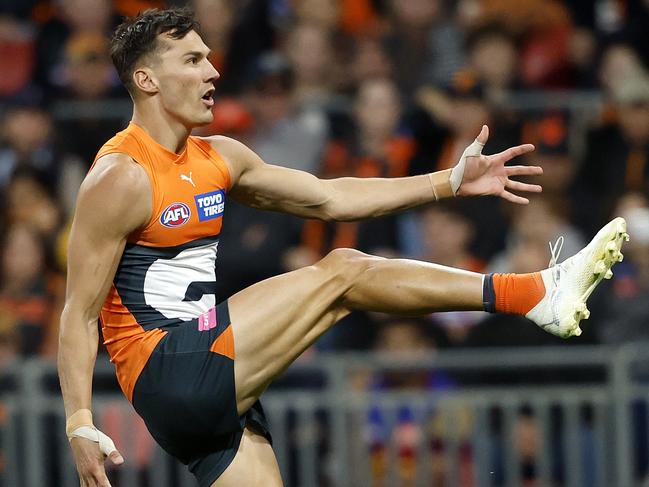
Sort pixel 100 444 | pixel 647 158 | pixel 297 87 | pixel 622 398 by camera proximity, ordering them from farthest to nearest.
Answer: pixel 297 87, pixel 647 158, pixel 622 398, pixel 100 444

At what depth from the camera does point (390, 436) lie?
826 cm

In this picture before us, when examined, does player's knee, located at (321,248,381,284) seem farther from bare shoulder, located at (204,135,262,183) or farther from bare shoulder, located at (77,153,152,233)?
bare shoulder, located at (77,153,152,233)

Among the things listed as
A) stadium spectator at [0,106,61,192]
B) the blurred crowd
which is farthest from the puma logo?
stadium spectator at [0,106,61,192]

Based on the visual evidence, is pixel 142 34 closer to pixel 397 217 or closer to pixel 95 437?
pixel 95 437

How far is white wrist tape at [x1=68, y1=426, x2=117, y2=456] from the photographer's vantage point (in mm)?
5125

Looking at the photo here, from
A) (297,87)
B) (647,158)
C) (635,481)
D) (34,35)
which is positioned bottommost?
(635,481)

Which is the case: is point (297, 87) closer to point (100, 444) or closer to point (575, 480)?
point (575, 480)

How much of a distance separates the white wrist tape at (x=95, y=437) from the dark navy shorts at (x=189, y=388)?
36cm

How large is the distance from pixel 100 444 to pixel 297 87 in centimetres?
571

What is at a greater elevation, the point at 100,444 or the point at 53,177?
the point at 53,177

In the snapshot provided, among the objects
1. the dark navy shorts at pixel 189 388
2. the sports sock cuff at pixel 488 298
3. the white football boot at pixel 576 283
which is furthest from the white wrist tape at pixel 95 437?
the white football boot at pixel 576 283

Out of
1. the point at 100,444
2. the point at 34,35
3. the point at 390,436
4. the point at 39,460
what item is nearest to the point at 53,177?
the point at 34,35

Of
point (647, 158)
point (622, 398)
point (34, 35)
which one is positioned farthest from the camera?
point (34, 35)

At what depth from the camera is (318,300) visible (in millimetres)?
5488
